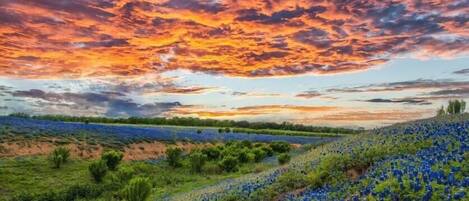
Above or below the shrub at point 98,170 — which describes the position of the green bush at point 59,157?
above

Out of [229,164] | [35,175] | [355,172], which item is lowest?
[229,164]

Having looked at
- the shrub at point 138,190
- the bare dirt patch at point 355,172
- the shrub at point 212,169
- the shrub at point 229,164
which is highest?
the bare dirt patch at point 355,172

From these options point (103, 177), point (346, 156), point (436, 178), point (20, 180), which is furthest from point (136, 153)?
point (436, 178)

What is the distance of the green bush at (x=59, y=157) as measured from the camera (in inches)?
1135

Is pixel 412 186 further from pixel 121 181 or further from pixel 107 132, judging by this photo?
pixel 107 132

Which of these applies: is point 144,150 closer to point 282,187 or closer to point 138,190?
point 138,190

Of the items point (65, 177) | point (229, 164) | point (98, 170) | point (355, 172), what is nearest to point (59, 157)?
point (65, 177)

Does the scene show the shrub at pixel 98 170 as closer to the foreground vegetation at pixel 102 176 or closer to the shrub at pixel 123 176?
the foreground vegetation at pixel 102 176

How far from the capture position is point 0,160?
28.7 metres

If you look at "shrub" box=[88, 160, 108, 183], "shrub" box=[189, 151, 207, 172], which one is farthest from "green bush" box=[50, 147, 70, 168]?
"shrub" box=[189, 151, 207, 172]

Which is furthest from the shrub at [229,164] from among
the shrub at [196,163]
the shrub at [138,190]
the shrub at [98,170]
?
the shrub at [138,190]

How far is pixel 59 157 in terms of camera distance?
2872cm

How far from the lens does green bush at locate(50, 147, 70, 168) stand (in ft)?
94.5

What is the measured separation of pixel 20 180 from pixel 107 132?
63.5ft
